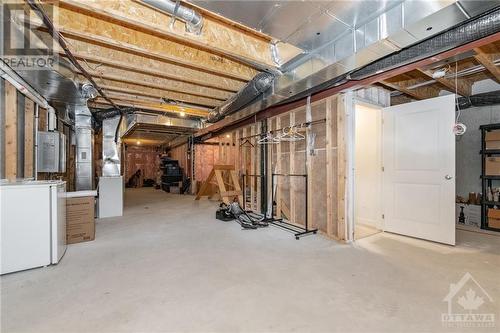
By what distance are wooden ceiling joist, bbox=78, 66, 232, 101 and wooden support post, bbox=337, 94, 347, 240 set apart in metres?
2.21

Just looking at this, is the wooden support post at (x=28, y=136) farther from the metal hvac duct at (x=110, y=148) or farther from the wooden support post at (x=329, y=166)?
the wooden support post at (x=329, y=166)

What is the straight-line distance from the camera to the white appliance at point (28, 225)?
224cm

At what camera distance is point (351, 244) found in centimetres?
315

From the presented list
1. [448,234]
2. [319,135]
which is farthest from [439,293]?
[319,135]

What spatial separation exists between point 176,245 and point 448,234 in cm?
368

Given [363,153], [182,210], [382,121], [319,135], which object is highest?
[382,121]

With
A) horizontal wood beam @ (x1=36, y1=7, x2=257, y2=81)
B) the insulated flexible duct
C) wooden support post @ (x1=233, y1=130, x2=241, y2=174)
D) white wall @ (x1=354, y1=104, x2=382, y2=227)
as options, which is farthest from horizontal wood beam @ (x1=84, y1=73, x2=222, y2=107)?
the insulated flexible duct

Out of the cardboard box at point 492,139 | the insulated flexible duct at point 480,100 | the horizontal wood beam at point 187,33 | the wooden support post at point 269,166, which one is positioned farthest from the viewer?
the wooden support post at point 269,166

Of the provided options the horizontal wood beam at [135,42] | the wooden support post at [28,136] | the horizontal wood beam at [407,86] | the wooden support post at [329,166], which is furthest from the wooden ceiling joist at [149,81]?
the horizontal wood beam at [407,86]

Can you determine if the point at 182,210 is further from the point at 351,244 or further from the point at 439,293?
the point at 439,293

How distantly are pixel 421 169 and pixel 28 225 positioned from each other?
16.1 ft

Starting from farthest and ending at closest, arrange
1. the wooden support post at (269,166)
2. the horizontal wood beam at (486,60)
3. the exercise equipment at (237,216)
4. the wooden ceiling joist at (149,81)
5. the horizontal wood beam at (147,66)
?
the wooden support post at (269,166) → the exercise equipment at (237,216) → the wooden ceiling joist at (149,81) → the horizontal wood beam at (147,66) → the horizontal wood beam at (486,60)

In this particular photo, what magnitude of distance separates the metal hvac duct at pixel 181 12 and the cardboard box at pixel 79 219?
2788mm

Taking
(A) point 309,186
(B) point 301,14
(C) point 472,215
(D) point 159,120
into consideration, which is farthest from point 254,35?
(C) point 472,215
